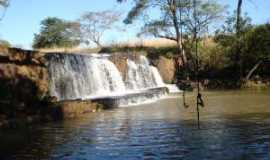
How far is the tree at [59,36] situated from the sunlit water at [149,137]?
1978 inches

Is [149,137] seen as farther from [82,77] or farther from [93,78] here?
[93,78]

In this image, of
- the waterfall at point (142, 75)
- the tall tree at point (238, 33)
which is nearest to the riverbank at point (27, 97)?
the waterfall at point (142, 75)

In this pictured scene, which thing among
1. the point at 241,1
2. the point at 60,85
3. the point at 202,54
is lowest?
the point at 60,85

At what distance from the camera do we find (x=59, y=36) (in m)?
71.8

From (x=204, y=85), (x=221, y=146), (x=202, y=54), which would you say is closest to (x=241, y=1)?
(x=202, y=54)

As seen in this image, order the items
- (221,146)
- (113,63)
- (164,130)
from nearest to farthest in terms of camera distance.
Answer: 1. (221,146)
2. (164,130)
3. (113,63)

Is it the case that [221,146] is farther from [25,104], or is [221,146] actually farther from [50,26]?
[50,26]

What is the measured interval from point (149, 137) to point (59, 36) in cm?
5914

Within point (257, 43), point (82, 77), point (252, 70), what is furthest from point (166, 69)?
point (82, 77)

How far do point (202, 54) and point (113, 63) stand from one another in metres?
9.28

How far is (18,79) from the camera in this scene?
20.0 meters

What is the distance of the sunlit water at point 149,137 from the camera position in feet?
38.3

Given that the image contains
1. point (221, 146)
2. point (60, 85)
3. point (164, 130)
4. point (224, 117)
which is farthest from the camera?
point (60, 85)

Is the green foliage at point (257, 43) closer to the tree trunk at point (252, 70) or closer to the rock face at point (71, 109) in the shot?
the tree trunk at point (252, 70)
